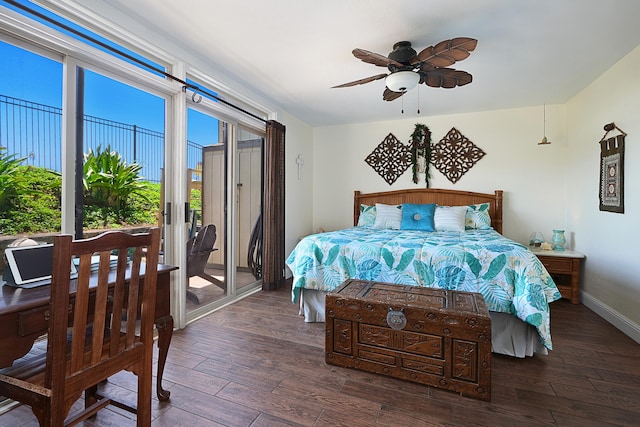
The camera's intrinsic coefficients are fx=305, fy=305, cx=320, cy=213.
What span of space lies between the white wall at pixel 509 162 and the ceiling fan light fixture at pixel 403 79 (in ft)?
7.75

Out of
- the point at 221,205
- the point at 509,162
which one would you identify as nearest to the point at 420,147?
the point at 509,162

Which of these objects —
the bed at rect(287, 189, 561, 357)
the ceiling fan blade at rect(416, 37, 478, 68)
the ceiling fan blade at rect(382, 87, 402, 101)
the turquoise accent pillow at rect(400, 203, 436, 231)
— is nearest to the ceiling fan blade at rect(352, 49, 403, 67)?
the ceiling fan blade at rect(416, 37, 478, 68)

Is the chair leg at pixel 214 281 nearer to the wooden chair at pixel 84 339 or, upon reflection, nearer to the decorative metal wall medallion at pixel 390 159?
the wooden chair at pixel 84 339

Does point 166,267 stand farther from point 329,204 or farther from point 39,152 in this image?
point 329,204

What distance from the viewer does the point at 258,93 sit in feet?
12.4

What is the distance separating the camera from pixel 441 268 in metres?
2.50

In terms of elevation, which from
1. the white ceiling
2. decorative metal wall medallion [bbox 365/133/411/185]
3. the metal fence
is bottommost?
the metal fence

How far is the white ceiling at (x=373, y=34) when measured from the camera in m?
2.14

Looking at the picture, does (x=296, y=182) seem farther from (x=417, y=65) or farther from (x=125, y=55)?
(x=125, y=55)

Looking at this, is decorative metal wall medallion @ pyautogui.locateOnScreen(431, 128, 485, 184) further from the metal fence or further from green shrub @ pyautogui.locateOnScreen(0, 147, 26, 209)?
green shrub @ pyautogui.locateOnScreen(0, 147, 26, 209)

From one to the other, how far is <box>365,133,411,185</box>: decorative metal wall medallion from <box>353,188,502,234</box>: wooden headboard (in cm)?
29

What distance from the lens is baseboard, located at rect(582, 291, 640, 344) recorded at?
2611mm

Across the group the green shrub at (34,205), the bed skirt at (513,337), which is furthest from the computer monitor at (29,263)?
the bed skirt at (513,337)

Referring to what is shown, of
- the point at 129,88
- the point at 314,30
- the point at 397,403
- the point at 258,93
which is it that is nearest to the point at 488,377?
the point at 397,403
